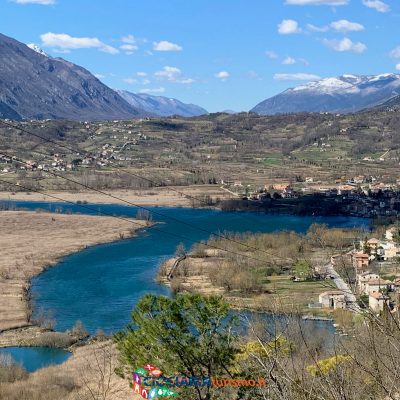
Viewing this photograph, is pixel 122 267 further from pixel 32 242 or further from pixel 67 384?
pixel 67 384

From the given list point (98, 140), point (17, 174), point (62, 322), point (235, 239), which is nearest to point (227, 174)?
point (17, 174)

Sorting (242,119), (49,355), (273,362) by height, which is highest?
(242,119)

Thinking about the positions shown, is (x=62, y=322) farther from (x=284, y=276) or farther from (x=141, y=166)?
(x=141, y=166)

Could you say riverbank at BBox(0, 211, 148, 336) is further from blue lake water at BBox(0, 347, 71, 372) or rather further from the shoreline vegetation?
the shoreline vegetation

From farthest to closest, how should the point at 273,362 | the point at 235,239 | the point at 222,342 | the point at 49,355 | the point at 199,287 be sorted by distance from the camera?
1. the point at 235,239
2. the point at 199,287
3. the point at 49,355
4. the point at 222,342
5. the point at 273,362

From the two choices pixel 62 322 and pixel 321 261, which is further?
pixel 321 261

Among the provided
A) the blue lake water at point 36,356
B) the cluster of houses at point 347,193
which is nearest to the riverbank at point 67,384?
the blue lake water at point 36,356

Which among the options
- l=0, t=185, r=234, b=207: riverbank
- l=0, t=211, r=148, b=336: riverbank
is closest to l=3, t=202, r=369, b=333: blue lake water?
l=0, t=211, r=148, b=336: riverbank
